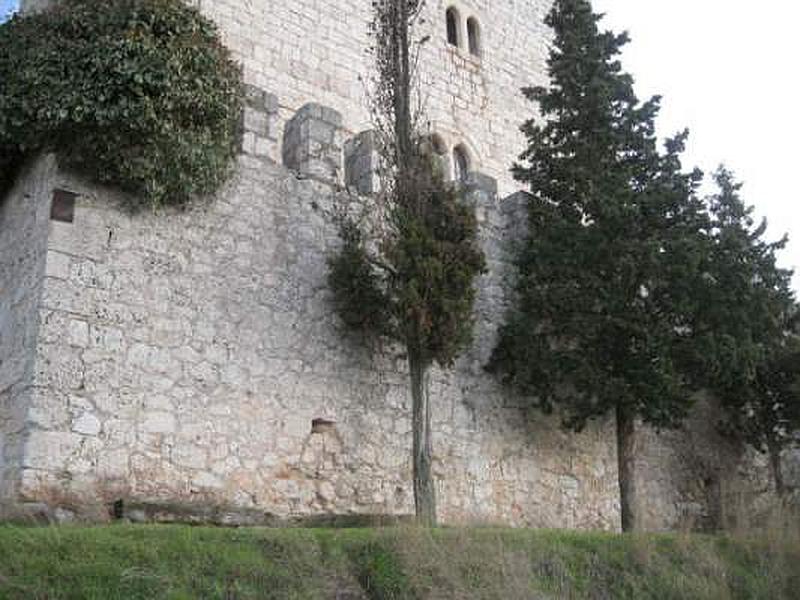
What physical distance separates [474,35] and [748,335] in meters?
8.35

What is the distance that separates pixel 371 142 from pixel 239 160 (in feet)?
5.99

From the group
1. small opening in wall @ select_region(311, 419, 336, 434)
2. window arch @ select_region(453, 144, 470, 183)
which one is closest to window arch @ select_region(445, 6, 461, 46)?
window arch @ select_region(453, 144, 470, 183)

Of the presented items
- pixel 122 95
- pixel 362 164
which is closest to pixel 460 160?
pixel 362 164

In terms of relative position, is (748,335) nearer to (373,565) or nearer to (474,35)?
(373,565)

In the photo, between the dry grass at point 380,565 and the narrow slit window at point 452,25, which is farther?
the narrow slit window at point 452,25

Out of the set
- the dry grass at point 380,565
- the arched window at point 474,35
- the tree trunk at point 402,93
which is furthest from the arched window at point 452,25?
the dry grass at point 380,565

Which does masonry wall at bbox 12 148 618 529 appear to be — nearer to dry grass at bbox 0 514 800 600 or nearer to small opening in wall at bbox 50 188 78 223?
small opening in wall at bbox 50 188 78 223

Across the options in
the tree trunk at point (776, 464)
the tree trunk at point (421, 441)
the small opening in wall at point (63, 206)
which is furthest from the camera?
the tree trunk at point (776, 464)

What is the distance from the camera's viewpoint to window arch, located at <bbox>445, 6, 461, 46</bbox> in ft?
55.6

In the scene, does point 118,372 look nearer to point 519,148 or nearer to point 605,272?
point 605,272

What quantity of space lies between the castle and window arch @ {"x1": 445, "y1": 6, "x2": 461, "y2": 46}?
18.1 ft

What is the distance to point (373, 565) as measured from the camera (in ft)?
22.6

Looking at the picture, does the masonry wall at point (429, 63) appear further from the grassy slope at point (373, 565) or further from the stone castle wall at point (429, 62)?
the grassy slope at point (373, 565)

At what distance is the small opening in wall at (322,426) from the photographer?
9.59 meters
